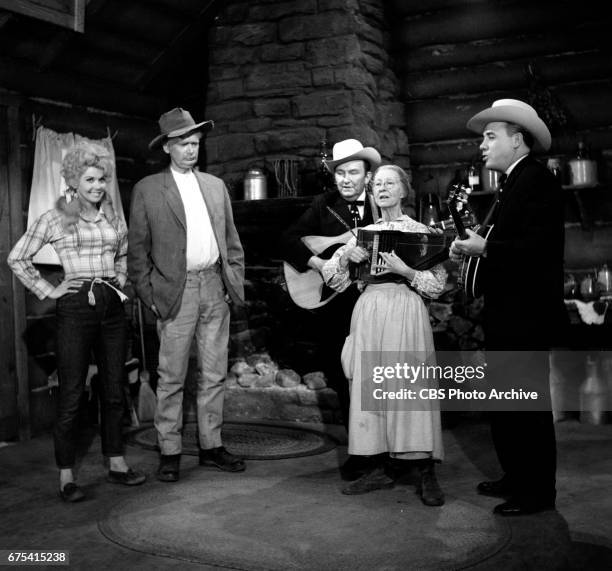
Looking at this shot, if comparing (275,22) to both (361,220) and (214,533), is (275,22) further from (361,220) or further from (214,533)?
(214,533)

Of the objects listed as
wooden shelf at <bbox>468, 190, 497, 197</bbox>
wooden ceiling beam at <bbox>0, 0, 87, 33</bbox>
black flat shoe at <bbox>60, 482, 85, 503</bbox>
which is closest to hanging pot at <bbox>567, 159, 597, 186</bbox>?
wooden shelf at <bbox>468, 190, 497, 197</bbox>

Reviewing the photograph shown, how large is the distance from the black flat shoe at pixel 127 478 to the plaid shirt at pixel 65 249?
1.11 m

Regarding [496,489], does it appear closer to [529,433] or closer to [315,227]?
[529,433]

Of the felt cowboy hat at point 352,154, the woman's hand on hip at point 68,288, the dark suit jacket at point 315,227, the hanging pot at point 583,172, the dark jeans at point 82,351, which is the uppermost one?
the hanging pot at point 583,172

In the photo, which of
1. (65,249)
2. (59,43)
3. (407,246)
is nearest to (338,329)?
(407,246)

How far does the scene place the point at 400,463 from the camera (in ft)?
14.9

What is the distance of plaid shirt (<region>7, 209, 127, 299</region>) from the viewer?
4453 mm

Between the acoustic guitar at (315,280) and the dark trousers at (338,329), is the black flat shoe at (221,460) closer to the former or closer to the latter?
the dark trousers at (338,329)

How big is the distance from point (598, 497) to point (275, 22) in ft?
15.4

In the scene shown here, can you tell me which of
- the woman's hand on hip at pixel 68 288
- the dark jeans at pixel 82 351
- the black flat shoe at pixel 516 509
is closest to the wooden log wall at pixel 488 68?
the black flat shoe at pixel 516 509

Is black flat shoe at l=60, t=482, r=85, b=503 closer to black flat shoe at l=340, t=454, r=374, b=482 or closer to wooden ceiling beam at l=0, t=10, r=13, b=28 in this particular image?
black flat shoe at l=340, t=454, r=374, b=482

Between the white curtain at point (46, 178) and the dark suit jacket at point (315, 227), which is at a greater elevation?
the white curtain at point (46, 178)

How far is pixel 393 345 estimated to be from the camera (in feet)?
13.6

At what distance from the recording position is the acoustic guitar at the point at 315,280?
4.78 metres
